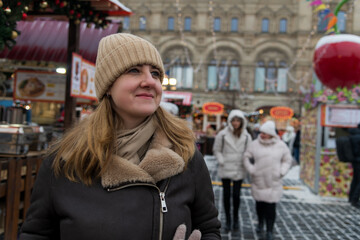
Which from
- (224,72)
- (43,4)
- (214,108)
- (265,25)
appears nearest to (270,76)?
(224,72)

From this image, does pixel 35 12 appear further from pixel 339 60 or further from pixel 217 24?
pixel 217 24

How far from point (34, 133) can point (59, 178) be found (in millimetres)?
2835

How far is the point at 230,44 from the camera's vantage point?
31.9 m

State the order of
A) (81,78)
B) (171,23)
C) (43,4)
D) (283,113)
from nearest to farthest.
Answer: (43,4) < (81,78) < (283,113) < (171,23)

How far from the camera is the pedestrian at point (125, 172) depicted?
4.87ft

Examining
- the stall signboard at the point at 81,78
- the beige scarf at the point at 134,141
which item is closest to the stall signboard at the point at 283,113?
the stall signboard at the point at 81,78

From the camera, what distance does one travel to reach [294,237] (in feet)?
17.1

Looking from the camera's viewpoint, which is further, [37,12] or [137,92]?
[37,12]

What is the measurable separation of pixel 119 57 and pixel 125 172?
566mm

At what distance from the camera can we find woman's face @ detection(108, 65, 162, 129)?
162cm

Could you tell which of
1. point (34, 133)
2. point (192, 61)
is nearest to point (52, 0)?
point (34, 133)

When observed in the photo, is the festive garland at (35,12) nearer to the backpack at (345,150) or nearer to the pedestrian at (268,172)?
the pedestrian at (268,172)

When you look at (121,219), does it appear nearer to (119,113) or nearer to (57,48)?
(119,113)

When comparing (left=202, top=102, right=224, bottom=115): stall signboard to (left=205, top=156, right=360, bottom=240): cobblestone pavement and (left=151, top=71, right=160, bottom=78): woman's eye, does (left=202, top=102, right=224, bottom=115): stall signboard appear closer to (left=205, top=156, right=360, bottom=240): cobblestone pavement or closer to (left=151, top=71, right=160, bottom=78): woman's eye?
(left=205, top=156, right=360, bottom=240): cobblestone pavement
